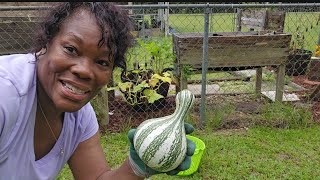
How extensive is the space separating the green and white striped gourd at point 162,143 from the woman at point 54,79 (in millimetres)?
48

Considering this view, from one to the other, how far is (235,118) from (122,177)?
9.84 ft

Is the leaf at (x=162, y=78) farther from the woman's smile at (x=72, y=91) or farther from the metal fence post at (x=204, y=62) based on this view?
the woman's smile at (x=72, y=91)

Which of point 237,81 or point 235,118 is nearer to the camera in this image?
point 235,118

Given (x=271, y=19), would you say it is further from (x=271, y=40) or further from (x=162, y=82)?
(x=162, y=82)

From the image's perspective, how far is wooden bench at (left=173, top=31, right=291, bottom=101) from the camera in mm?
4180

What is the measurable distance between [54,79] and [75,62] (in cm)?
10

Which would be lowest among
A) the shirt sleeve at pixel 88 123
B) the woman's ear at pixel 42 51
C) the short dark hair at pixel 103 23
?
the shirt sleeve at pixel 88 123

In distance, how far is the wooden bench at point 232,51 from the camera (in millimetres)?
4180

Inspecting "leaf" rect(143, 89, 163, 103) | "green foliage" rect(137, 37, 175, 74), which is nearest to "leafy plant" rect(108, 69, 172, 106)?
"leaf" rect(143, 89, 163, 103)

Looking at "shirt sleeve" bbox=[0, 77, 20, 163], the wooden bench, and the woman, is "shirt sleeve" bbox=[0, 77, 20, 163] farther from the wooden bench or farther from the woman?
the wooden bench

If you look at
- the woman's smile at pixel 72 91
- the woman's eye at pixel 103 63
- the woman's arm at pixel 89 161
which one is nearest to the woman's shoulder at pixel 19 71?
the woman's smile at pixel 72 91

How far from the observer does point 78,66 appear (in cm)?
120

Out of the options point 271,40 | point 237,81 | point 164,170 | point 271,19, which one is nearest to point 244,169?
point 271,40

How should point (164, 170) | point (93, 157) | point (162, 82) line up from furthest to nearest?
point (162, 82)
point (93, 157)
point (164, 170)
